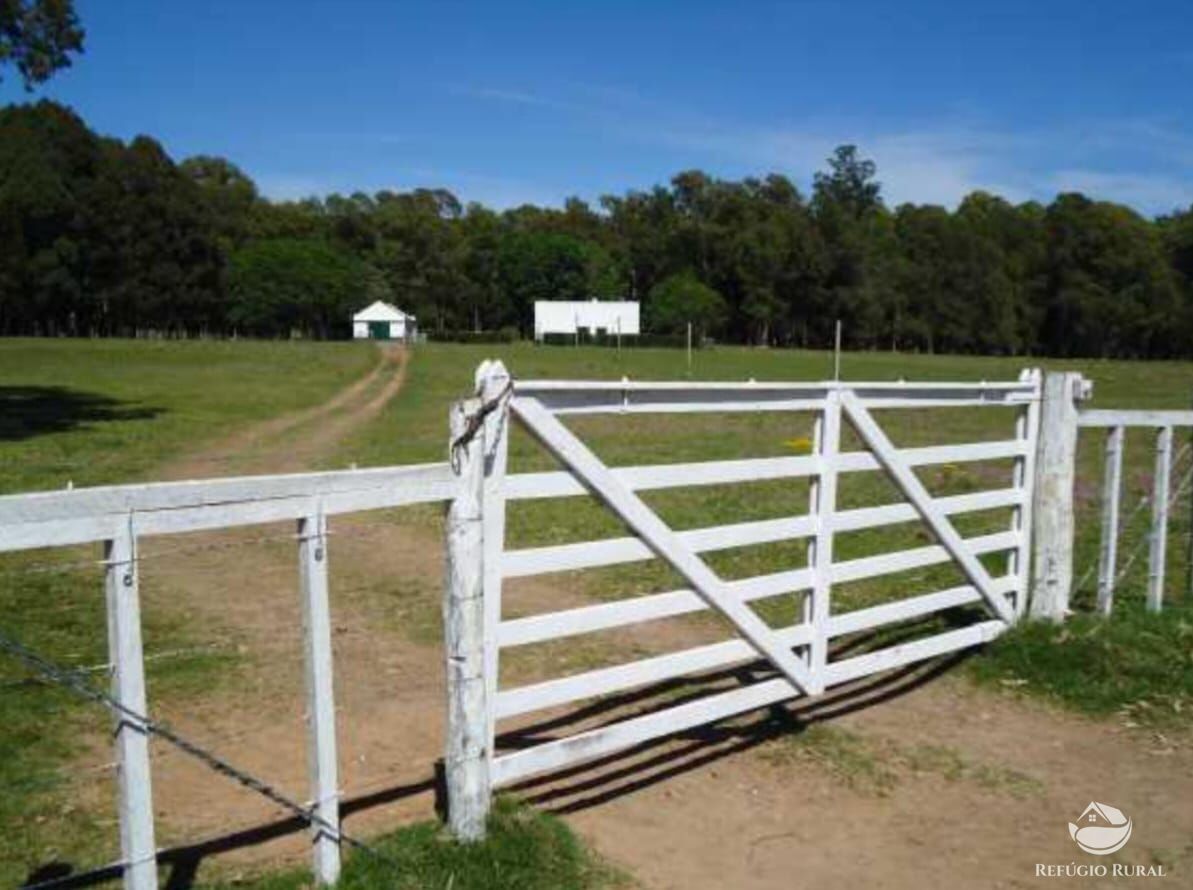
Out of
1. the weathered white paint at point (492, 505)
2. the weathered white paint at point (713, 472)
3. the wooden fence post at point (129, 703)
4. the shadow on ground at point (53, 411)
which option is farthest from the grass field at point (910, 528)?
the shadow on ground at point (53, 411)

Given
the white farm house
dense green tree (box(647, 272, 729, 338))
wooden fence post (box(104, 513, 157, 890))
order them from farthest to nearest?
the white farm house
dense green tree (box(647, 272, 729, 338))
wooden fence post (box(104, 513, 157, 890))

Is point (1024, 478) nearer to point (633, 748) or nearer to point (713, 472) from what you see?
point (713, 472)

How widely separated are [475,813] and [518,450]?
1463 centimetres

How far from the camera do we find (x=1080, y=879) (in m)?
5.15

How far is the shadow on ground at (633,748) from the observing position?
4.88 meters

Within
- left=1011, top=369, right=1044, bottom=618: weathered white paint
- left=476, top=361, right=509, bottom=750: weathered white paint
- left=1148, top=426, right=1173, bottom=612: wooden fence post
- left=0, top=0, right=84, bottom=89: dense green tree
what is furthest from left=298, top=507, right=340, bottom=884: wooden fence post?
left=0, top=0, right=84, bottom=89: dense green tree

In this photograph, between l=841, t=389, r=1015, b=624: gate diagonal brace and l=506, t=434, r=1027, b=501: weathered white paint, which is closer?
l=506, t=434, r=1027, b=501: weathered white paint

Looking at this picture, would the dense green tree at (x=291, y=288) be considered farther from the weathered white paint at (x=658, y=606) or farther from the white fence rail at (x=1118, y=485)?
the weathered white paint at (x=658, y=606)

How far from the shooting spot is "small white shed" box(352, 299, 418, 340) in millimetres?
124438

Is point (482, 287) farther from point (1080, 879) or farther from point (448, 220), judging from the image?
point (1080, 879)

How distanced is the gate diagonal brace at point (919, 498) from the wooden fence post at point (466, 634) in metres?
2.72

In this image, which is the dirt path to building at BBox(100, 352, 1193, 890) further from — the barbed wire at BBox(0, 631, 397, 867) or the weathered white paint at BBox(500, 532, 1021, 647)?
the weathered white paint at BBox(500, 532, 1021, 647)

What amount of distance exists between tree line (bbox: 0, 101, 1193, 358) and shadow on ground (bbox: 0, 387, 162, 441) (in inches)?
2741

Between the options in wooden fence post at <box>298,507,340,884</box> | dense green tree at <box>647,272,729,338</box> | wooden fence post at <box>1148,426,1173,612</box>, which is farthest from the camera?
dense green tree at <box>647,272,729,338</box>
